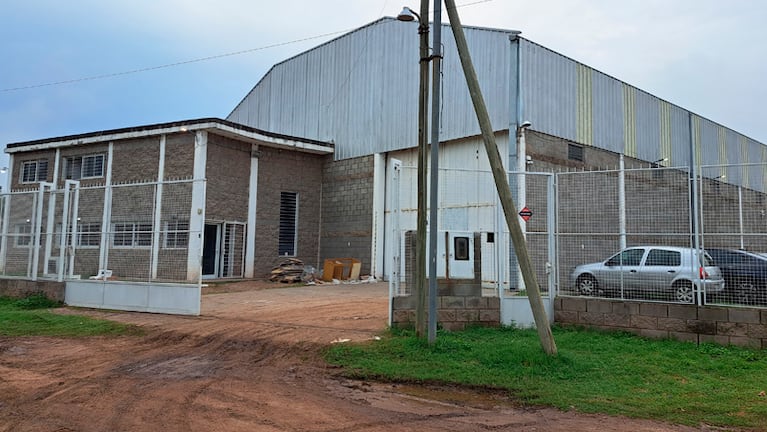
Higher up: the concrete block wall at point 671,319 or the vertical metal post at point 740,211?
the vertical metal post at point 740,211

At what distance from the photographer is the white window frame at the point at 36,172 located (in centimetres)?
2378

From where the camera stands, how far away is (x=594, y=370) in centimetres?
698

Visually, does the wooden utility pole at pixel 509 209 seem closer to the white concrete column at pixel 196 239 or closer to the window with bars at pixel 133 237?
the white concrete column at pixel 196 239

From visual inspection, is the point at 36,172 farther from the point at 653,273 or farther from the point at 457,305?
the point at 653,273

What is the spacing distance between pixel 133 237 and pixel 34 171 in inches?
625

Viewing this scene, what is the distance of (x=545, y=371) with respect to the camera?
6.87 metres

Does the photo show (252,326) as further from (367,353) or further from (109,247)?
(109,247)

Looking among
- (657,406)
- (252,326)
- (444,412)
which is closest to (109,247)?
(252,326)

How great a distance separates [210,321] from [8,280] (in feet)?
24.7

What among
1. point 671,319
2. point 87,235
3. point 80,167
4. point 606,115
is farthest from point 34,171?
point 671,319

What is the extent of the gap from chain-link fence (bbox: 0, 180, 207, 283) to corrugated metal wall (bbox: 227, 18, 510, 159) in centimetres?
958

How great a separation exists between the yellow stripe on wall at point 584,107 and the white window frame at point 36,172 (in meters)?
23.3

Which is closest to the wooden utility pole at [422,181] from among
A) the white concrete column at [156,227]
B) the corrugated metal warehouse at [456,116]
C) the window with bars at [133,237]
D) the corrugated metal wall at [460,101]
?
the white concrete column at [156,227]

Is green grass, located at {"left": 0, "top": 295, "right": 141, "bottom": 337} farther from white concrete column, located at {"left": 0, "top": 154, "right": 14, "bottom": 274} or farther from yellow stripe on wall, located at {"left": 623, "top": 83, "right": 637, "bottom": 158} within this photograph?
yellow stripe on wall, located at {"left": 623, "top": 83, "right": 637, "bottom": 158}
